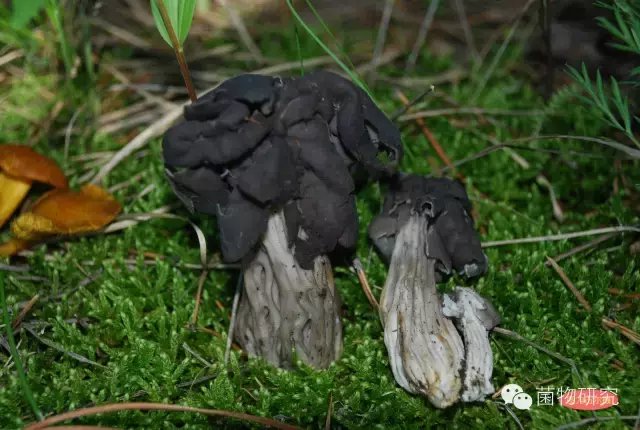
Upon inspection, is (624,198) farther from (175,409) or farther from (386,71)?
(175,409)

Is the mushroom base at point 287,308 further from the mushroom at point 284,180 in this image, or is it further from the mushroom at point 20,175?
the mushroom at point 20,175

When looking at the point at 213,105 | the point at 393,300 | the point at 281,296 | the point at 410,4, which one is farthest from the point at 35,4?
the point at 410,4

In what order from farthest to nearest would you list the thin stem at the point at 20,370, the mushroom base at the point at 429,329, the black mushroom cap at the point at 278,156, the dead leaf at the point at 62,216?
1. the dead leaf at the point at 62,216
2. the mushroom base at the point at 429,329
3. the black mushroom cap at the point at 278,156
4. the thin stem at the point at 20,370

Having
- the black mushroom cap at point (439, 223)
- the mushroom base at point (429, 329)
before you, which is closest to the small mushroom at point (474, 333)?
the mushroom base at point (429, 329)

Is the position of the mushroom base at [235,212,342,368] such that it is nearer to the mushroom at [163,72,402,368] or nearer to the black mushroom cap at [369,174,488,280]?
the mushroom at [163,72,402,368]

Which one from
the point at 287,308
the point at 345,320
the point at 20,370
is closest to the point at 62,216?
the point at 20,370

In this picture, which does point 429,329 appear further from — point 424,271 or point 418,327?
point 424,271

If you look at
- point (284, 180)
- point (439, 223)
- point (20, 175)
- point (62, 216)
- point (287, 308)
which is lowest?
point (287, 308)
